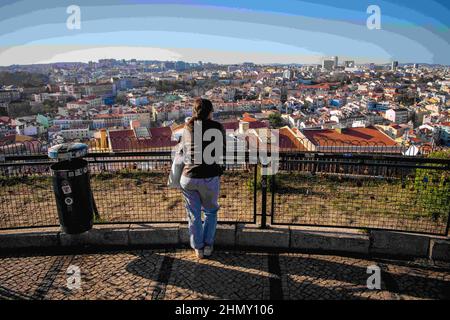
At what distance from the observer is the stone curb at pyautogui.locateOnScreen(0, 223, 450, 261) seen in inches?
161

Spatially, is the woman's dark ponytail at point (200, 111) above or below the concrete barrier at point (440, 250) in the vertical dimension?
above

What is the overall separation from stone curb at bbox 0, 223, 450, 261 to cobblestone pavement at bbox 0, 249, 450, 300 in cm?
16

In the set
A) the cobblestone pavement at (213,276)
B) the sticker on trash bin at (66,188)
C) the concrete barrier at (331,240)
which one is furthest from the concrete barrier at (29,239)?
the concrete barrier at (331,240)

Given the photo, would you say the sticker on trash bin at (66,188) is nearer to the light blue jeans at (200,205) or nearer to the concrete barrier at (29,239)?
the concrete barrier at (29,239)

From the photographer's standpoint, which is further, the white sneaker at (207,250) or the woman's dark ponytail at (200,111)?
the white sneaker at (207,250)

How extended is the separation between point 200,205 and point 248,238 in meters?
0.80

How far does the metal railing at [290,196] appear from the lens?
4.48 metres

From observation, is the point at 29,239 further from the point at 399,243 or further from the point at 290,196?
the point at 399,243

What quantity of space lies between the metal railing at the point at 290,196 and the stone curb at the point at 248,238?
23 centimetres

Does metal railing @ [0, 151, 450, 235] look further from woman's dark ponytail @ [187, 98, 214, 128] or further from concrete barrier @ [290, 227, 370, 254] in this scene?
woman's dark ponytail @ [187, 98, 214, 128]

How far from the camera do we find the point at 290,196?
6254 mm

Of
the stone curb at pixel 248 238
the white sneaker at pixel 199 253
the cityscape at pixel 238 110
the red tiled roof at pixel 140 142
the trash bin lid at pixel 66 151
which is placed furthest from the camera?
the cityscape at pixel 238 110

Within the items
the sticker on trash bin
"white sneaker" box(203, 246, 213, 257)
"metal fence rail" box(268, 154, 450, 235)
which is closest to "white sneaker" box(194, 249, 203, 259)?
Result: "white sneaker" box(203, 246, 213, 257)

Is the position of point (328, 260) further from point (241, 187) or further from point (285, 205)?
point (241, 187)
